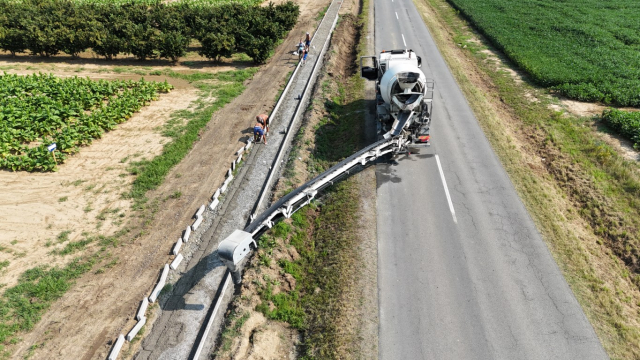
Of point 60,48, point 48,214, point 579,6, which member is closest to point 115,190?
point 48,214

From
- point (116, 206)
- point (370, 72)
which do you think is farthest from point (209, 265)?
point (370, 72)

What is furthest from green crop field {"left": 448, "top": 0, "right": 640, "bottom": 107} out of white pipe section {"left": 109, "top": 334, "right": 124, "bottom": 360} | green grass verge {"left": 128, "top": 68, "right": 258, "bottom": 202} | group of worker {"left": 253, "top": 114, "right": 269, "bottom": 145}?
white pipe section {"left": 109, "top": 334, "right": 124, "bottom": 360}

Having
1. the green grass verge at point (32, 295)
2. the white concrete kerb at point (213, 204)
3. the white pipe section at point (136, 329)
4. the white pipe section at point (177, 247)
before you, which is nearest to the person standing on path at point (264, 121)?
the white concrete kerb at point (213, 204)

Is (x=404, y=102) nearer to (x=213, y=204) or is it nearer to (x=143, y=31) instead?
(x=213, y=204)

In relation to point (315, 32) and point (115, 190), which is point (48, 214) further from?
point (315, 32)

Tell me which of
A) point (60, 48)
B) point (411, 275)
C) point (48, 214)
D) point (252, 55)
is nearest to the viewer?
point (411, 275)

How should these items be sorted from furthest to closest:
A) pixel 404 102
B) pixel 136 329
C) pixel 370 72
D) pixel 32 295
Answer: pixel 370 72 < pixel 404 102 < pixel 32 295 < pixel 136 329
